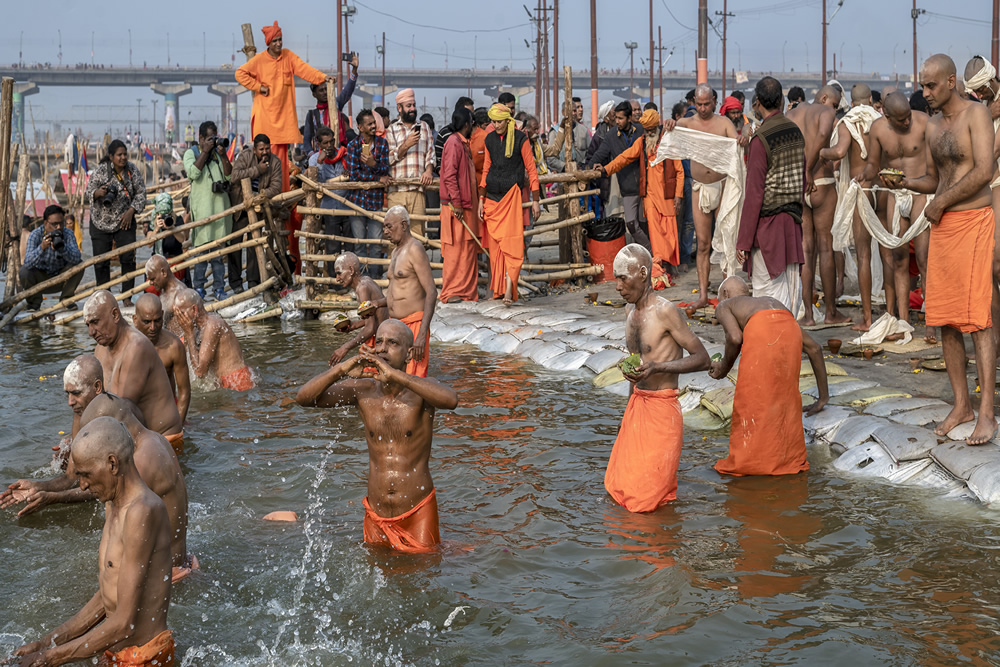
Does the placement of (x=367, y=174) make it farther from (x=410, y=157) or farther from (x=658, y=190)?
(x=658, y=190)

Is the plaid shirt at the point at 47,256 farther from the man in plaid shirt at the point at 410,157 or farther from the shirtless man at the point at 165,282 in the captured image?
the shirtless man at the point at 165,282

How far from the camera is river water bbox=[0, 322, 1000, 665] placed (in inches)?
174

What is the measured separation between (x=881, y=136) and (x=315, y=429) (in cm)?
492

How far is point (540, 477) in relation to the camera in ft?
21.9

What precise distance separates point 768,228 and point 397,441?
15.2 ft

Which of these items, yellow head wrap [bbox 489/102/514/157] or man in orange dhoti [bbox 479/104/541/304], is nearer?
yellow head wrap [bbox 489/102/514/157]

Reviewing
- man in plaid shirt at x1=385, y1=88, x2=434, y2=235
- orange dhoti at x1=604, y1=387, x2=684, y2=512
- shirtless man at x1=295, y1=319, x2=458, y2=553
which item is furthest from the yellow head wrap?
shirtless man at x1=295, y1=319, x2=458, y2=553

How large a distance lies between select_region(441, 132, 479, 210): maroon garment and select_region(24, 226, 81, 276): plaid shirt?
4943 millimetres

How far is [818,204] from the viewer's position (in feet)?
28.9

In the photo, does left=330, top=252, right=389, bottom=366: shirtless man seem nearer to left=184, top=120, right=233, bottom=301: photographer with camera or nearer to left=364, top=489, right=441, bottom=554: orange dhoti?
left=364, top=489, right=441, bottom=554: orange dhoti

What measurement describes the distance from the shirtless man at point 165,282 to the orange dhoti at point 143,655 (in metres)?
4.73

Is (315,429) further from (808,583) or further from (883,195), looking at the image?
(883,195)

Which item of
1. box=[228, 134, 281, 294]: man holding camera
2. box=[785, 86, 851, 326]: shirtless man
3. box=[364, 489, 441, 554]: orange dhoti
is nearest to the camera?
box=[364, 489, 441, 554]: orange dhoti

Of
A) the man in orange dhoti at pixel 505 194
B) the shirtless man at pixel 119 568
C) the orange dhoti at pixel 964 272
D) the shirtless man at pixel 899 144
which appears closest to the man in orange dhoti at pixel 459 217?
the man in orange dhoti at pixel 505 194
